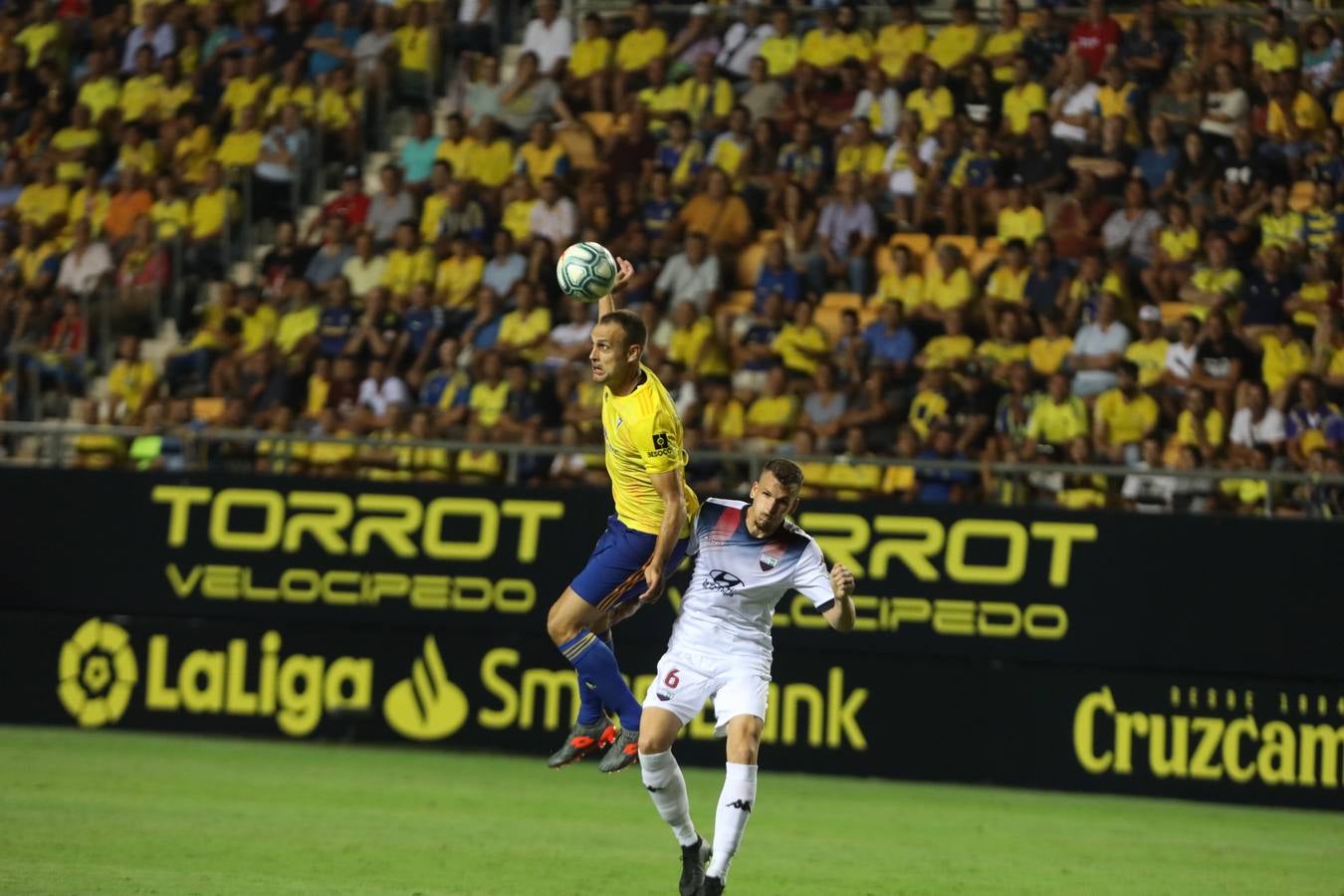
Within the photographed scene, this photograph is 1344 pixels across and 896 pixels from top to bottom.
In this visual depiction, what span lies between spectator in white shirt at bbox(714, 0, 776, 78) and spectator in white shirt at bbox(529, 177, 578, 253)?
247cm

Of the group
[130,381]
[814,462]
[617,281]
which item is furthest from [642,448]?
[130,381]

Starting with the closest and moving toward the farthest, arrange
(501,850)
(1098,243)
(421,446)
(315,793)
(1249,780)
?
(501,850), (315,793), (1249,780), (421,446), (1098,243)

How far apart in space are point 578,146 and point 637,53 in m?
1.36

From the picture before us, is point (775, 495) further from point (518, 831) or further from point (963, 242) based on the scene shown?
point (963, 242)

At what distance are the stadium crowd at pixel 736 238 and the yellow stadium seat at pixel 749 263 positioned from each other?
31 mm

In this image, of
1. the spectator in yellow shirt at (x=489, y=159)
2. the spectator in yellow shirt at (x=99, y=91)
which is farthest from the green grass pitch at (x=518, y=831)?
the spectator in yellow shirt at (x=99, y=91)

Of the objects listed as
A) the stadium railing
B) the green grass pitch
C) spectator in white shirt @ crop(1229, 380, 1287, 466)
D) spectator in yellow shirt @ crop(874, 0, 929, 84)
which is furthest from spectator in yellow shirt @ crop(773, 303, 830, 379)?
the green grass pitch

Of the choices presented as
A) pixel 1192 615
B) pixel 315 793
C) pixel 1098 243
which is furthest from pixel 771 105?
pixel 315 793

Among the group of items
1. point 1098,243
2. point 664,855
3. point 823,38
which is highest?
point 823,38

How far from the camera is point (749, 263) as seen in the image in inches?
714

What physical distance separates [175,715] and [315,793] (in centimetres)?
312

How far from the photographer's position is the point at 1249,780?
14.2 metres

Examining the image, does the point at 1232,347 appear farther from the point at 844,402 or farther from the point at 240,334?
the point at 240,334

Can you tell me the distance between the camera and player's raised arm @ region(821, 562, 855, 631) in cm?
891
